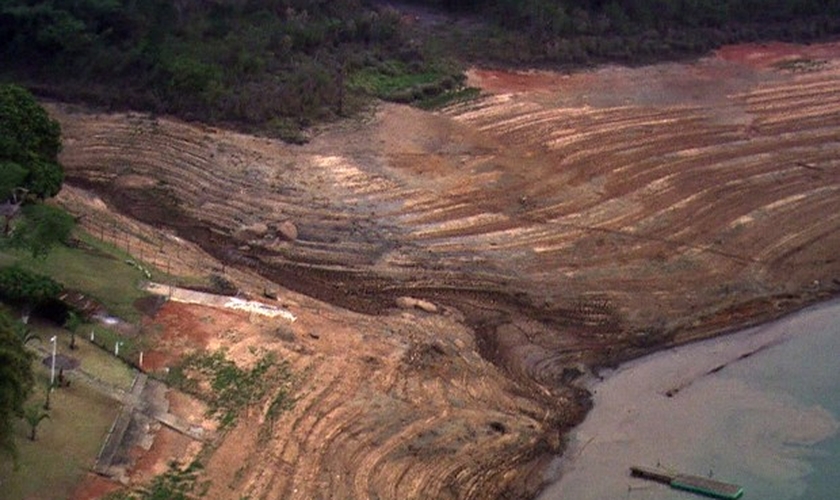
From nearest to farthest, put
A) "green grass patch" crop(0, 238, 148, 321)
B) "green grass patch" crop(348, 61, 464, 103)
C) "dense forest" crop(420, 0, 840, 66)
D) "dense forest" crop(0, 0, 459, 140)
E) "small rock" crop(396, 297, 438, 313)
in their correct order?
"green grass patch" crop(0, 238, 148, 321)
"small rock" crop(396, 297, 438, 313)
"dense forest" crop(0, 0, 459, 140)
"green grass patch" crop(348, 61, 464, 103)
"dense forest" crop(420, 0, 840, 66)

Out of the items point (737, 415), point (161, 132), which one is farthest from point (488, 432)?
point (161, 132)

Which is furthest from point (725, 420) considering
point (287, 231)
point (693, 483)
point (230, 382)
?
point (287, 231)

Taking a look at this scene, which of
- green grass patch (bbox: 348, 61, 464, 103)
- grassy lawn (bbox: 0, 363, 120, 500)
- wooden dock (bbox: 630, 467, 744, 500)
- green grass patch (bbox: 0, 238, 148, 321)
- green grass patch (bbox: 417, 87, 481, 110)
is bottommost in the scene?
wooden dock (bbox: 630, 467, 744, 500)

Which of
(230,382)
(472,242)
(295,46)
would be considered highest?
(295,46)

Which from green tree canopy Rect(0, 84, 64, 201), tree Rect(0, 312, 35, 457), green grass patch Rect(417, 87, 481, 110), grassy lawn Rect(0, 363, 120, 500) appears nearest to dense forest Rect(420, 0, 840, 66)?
green grass patch Rect(417, 87, 481, 110)

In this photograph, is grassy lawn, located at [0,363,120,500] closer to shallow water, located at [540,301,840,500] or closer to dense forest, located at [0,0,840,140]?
shallow water, located at [540,301,840,500]

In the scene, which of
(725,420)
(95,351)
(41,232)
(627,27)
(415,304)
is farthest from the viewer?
(627,27)

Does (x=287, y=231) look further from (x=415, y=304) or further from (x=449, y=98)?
(x=449, y=98)
